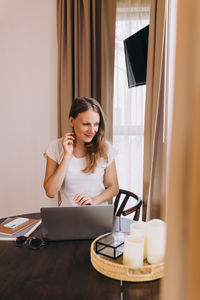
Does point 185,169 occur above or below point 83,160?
above

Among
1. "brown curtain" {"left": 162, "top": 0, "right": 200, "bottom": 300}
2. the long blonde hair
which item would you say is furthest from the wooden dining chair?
"brown curtain" {"left": 162, "top": 0, "right": 200, "bottom": 300}

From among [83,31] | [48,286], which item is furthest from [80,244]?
[83,31]

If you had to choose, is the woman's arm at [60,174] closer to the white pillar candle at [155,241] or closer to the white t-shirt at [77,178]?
the white t-shirt at [77,178]

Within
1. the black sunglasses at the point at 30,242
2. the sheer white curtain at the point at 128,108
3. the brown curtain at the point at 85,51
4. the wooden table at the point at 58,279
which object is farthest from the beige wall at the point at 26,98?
the wooden table at the point at 58,279

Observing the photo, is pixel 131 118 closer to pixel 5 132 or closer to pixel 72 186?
pixel 72 186

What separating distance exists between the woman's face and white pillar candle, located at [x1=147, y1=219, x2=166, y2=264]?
102 centimetres

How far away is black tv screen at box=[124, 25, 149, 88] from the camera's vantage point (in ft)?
7.30

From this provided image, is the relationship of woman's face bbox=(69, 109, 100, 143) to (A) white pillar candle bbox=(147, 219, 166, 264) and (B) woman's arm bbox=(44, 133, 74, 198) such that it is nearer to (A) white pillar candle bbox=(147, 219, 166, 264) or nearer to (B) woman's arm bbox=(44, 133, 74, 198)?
(B) woman's arm bbox=(44, 133, 74, 198)

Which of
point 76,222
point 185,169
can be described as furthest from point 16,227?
point 185,169

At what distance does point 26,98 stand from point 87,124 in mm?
1203

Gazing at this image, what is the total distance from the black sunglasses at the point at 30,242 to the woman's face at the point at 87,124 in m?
0.86

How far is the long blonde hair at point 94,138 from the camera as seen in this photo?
190 cm

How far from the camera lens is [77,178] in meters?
1.95

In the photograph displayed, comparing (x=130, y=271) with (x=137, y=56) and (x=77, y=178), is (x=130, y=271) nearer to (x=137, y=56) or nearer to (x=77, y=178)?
(x=77, y=178)
